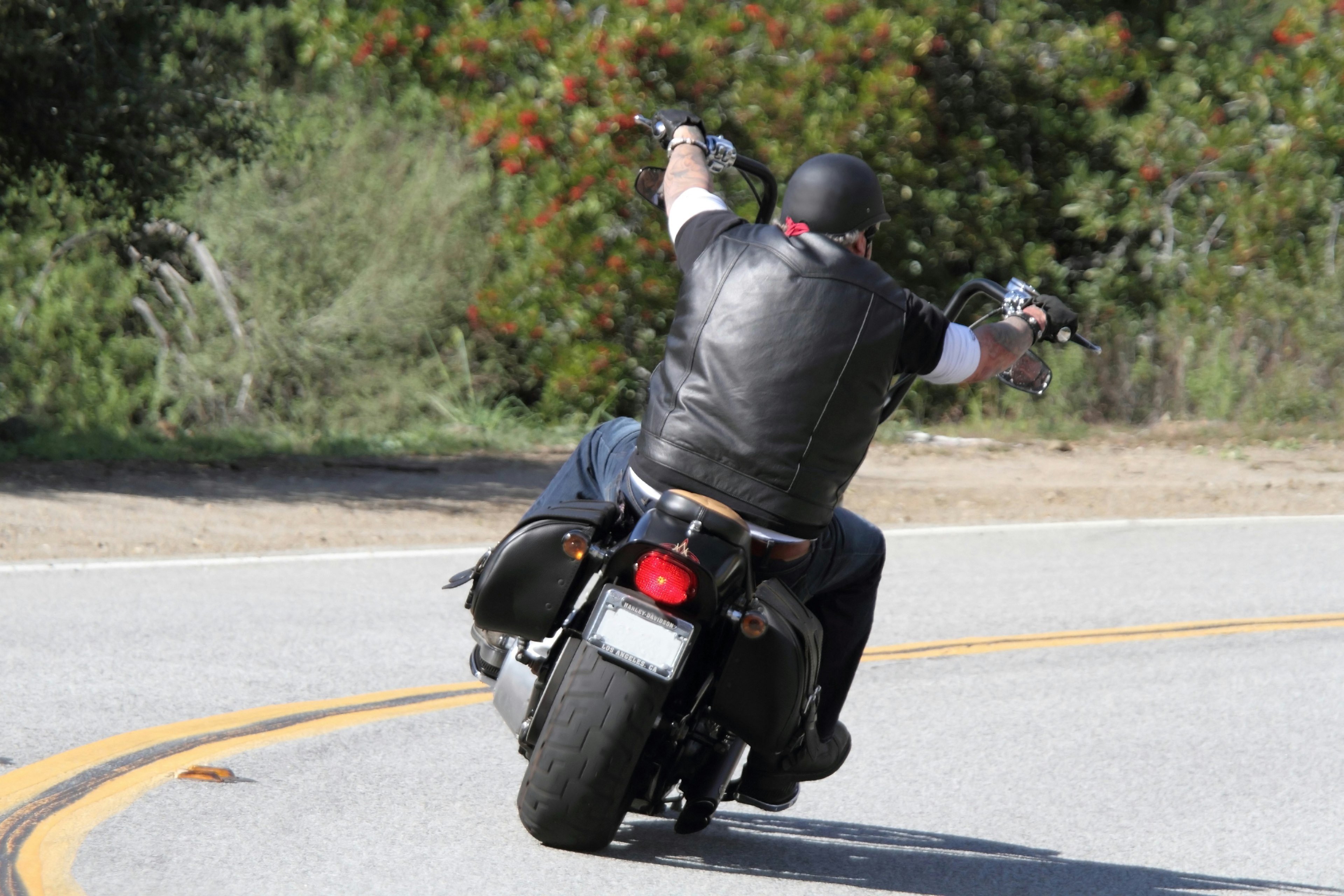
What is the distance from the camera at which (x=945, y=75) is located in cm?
1933

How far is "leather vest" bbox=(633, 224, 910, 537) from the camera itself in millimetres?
4031

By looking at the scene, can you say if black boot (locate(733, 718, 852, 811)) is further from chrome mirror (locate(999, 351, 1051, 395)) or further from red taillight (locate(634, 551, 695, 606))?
chrome mirror (locate(999, 351, 1051, 395))

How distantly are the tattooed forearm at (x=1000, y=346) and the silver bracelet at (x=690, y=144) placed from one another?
37.2 inches

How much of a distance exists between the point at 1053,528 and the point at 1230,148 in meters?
9.29

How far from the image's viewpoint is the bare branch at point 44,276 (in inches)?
667

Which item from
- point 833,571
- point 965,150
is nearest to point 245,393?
point 965,150

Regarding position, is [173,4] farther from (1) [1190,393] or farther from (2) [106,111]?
(1) [1190,393]

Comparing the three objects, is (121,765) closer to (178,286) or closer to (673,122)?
(673,122)

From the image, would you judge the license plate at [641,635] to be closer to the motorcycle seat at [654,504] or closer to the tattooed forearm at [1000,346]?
the motorcycle seat at [654,504]

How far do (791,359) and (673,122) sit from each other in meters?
1.01

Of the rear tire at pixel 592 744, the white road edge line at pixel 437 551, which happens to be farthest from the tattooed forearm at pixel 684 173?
the white road edge line at pixel 437 551

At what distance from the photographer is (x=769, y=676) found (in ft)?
13.2

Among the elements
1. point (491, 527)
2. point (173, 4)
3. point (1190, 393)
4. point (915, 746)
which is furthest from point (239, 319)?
point (915, 746)

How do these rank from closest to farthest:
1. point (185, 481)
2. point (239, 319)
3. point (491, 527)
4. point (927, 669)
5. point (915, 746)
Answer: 1. point (915, 746)
2. point (927, 669)
3. point (491, 527)
4. point (185, 481)
5. point (239, 319)
